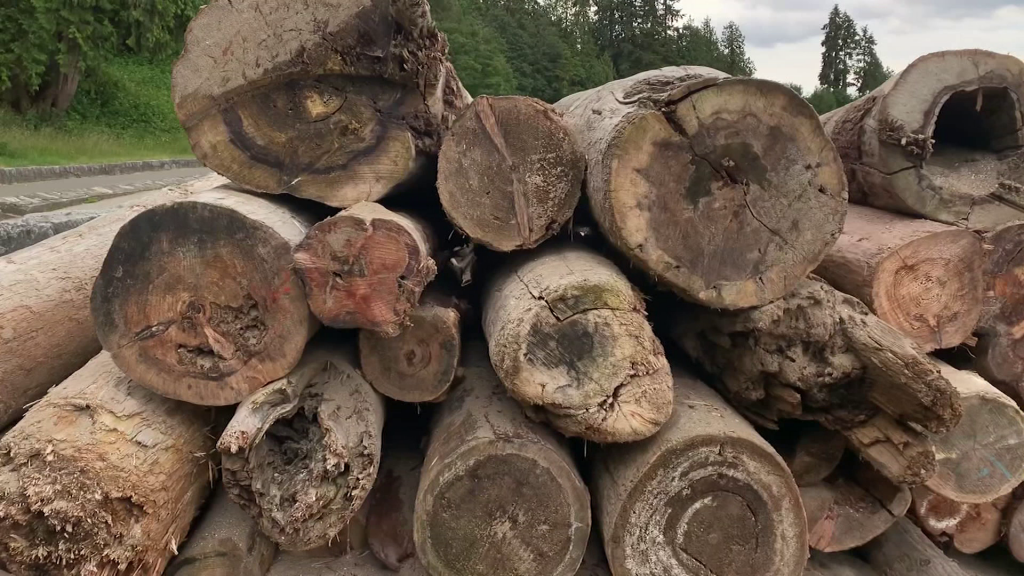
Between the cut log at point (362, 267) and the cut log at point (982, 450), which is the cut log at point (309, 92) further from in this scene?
the cut log at point (982, 450)

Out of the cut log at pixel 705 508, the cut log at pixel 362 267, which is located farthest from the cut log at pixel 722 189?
the cut log at pixel 362 267

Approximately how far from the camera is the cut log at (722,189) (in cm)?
229

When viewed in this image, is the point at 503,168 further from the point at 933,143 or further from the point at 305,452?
the point at 933,143

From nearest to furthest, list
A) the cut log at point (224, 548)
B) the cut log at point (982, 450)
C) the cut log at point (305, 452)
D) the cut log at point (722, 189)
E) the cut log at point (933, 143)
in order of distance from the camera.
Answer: the cut log at point (305, 452) → the cut log at point (722, 189) → the cut log at point (224, 548) → the cut log at point (982, 450) → the cut log at point (933, 143)

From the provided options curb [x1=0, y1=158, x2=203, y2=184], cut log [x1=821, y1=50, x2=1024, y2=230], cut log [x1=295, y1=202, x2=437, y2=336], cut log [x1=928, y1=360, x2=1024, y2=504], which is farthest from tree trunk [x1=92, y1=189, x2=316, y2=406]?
curb [x1=0, y1=158, x2=203, y2=184]

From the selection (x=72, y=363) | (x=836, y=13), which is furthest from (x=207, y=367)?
(x=836, y=13)

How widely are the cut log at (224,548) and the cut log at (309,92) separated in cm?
123

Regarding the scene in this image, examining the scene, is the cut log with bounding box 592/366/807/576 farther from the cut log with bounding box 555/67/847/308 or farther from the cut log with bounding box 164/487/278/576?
the cut log with bounding box 164/487/278/576

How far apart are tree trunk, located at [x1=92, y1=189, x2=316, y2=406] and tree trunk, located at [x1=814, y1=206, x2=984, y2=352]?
2.24 meters

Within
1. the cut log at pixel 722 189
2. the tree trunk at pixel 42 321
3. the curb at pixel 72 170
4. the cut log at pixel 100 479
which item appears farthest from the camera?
the curb at pixel 72 170

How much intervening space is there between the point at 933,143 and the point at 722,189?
1627 mm

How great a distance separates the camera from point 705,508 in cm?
220

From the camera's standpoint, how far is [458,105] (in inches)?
124

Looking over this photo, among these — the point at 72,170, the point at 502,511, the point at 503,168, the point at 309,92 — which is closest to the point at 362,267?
the point at 503,168
